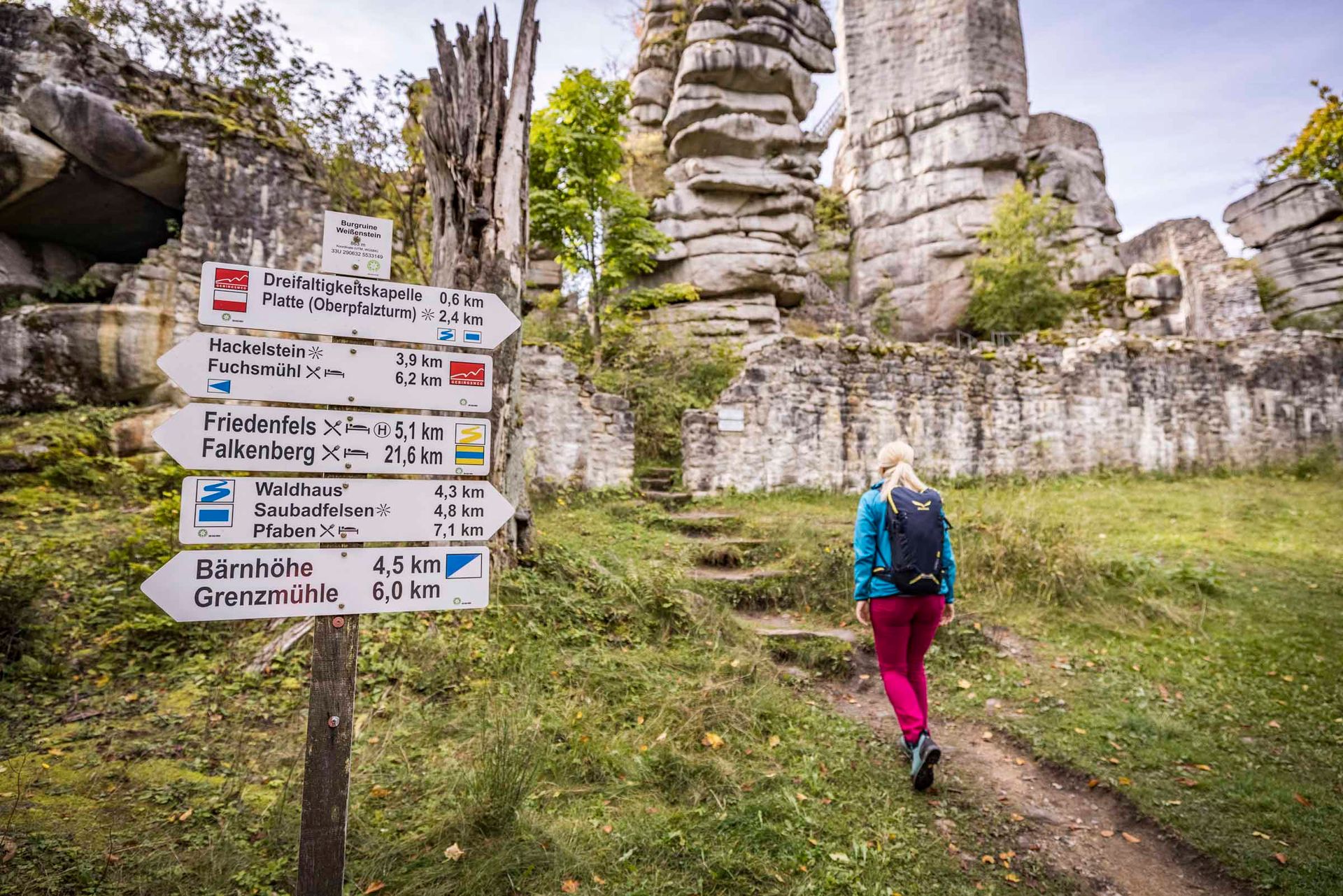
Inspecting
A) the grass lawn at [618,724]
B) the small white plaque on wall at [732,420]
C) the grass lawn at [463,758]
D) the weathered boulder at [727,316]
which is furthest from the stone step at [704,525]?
the weathered boulder at [727,316]

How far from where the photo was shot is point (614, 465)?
35.8 ft

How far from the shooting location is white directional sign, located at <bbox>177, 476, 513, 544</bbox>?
6.02ft

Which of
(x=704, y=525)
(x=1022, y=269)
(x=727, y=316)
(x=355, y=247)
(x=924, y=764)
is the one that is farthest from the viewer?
(x=1022, y=269)

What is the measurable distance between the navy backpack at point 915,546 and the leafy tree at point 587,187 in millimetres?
11215

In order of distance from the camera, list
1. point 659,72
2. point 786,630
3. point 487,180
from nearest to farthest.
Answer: point 487,180 → point 786,630 → point 659,72

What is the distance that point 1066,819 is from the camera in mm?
3189

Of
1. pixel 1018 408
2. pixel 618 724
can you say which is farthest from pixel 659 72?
pixel 618 724

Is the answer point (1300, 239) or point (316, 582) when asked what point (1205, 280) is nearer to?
point (1300, 239)

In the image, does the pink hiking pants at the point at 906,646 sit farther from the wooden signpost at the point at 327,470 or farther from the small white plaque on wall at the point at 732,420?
the small white plaque on wall at the point at 732,420

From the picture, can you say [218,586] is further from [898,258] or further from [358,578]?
[898,258]

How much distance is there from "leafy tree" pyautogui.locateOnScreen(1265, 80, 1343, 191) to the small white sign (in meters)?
20.0

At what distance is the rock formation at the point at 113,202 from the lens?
7.88 metres

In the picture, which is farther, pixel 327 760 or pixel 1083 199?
pixel 1083 199

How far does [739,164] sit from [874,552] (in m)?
20.8
